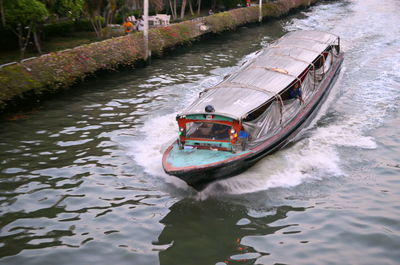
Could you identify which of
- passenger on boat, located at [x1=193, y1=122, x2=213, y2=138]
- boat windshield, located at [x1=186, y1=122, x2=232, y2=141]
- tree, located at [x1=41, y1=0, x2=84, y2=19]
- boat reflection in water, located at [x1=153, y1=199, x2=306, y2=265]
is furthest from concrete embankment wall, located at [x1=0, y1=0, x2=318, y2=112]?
boat reflection in water, located at [x1=153, y1=199, x2=306, y2=265]

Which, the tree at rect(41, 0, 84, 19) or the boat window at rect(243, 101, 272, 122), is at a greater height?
the tree at rect(41, 0, 84, 19)

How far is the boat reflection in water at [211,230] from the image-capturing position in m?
9.49

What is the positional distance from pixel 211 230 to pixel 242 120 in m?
3.45

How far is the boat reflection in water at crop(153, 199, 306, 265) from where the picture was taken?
9.49m

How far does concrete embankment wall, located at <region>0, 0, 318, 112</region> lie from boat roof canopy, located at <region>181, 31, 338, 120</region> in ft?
26.9

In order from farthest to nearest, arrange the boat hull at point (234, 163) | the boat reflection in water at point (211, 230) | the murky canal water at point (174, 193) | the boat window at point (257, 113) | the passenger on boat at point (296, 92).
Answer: the passenger on boat at point (296, 92)
the boat window at point (257, 113)
the boat hull at point (234, 163)
the murky canal water at point (174, 193)
the boat reflection in water at point (211, 230)

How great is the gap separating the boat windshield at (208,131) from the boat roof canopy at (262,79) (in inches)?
21.6

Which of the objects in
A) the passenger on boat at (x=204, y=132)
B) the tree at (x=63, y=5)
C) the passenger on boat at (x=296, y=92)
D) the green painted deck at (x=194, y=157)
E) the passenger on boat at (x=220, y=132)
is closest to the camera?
the green painted deck at (x=194, y=157)

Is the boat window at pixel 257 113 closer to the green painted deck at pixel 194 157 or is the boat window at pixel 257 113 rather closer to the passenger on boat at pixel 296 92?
the green painted deck at pixel 194 157

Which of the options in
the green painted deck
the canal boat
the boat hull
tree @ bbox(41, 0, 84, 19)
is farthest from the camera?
tree @ bbox(41, 0, 84, 19)

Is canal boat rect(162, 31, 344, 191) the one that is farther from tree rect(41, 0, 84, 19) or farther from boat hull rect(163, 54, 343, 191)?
tree rect(41, 0, 84, 19)

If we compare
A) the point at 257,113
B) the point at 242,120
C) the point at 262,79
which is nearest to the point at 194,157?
the point at 242,120

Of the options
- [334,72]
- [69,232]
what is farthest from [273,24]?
[69,232]

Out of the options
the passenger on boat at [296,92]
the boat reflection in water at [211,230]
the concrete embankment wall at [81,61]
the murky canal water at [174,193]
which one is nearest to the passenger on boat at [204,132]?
the murky canal water at [174,193]
